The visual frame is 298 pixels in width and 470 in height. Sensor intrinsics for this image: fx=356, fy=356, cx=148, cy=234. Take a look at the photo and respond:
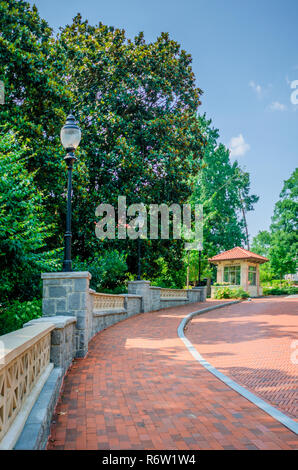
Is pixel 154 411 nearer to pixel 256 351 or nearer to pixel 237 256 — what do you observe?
pixel 256 351

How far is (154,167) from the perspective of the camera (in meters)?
19.7

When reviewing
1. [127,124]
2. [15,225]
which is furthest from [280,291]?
[15,225]

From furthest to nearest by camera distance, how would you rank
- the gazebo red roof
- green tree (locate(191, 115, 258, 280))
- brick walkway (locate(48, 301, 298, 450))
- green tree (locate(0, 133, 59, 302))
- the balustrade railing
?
green tree (locate(191, 115, 258, 280)) < the gazebo red roof < the balustrade railing < green tree (locate(0, 133, 59, 302)) < brick walkway (locate(48, 301, 298, 450))

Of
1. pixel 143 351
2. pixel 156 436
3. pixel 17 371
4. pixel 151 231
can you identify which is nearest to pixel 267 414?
pixel 156 436

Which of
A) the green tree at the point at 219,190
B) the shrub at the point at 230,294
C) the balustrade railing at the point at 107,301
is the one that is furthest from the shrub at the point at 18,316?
the green tree at the point at 219,190

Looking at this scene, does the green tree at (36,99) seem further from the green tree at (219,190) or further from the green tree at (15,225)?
the green tree at (219,190)

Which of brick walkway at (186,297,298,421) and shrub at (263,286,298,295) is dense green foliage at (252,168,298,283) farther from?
brick walkway at (186,297,298,421)

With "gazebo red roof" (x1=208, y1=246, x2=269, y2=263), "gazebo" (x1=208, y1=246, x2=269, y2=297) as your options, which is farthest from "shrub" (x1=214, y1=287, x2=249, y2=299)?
"gazebo red roof" (x1=208, y1=246, x2=269, y2=263)

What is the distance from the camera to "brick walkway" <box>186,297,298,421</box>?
574cm

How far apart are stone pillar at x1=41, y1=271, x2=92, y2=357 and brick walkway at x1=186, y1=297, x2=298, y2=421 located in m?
2.88

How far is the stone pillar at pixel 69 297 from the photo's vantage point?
7375 mm

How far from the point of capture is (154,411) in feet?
14.9

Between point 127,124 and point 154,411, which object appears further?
point 127,124

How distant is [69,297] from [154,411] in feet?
11.5
